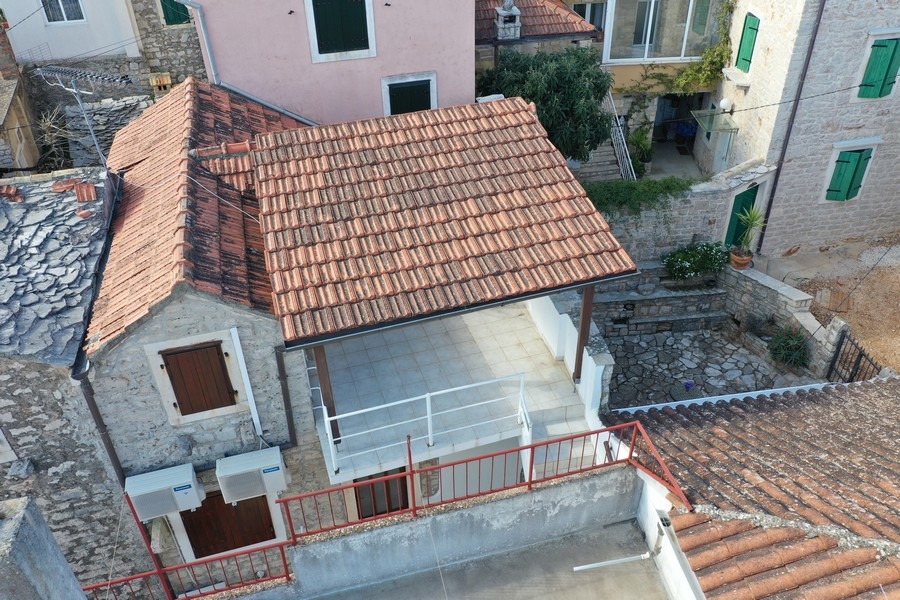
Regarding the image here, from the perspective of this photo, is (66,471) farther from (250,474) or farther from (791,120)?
(791,120)

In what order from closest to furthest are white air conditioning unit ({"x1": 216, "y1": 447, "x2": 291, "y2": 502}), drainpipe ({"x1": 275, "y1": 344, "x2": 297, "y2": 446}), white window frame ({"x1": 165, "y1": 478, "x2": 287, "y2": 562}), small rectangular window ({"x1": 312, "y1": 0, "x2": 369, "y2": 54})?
drainpipe ({"x1": 275, "y1": 344, "x2": 297, "y2": 446}) < white air conditioning unit ({"x1": 216, "y1": 447, "x2": 291, "y2": 502}) < white window frame ({"x1": 165, "y1": 478, "x2": 287, "y2": 562}) < small rectangular window ({"x1": 312, "y1": 0, "x2": 369, "y2": 54})

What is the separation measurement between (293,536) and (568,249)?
496 centimetres

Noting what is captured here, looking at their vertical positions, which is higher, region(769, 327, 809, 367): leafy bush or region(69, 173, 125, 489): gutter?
region(69, 173, 125, 489): gutter

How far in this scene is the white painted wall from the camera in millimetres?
17344

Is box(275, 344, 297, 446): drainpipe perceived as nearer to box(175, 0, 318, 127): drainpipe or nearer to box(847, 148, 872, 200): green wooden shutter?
box(175, 0, 318, 127): drainpipe

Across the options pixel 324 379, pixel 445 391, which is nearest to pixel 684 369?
pixel 445 391

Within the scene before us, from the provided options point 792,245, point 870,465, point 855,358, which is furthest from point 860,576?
point 792,245

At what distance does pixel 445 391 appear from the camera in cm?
927

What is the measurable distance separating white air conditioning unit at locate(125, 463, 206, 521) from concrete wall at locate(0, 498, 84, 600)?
333 centimetres

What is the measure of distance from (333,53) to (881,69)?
12685 millimetres

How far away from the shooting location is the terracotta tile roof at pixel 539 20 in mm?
17797

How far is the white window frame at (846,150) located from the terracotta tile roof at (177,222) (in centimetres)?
1406

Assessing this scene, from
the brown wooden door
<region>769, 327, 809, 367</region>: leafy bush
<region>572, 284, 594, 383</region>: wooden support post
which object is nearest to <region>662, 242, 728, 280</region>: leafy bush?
<region>769, 327, 809, 367</region>: leafy bush

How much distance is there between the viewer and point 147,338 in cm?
855
